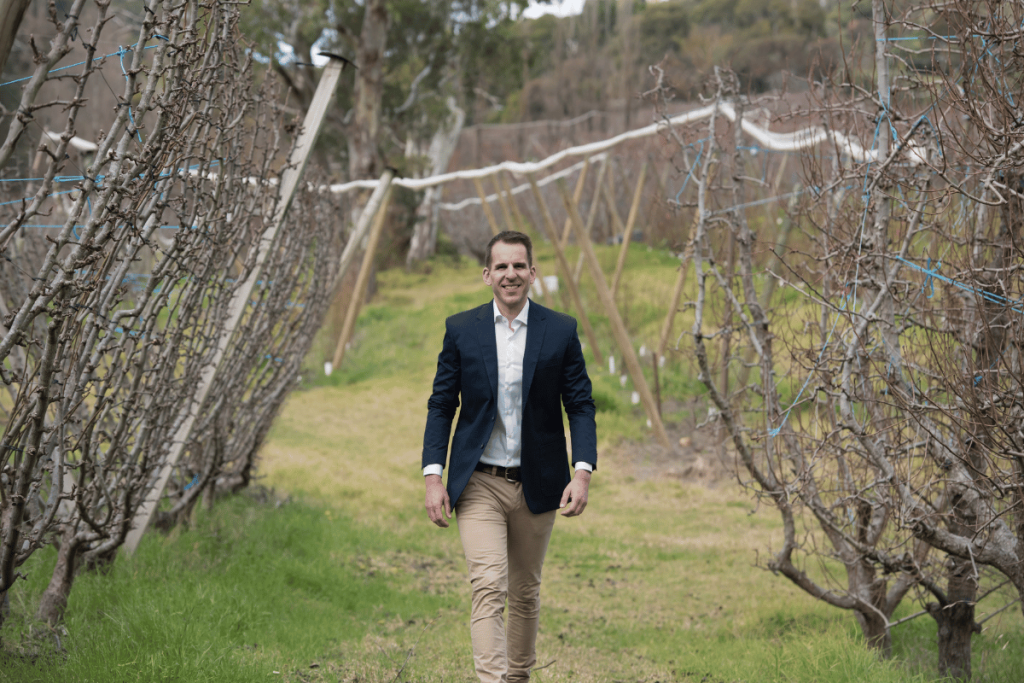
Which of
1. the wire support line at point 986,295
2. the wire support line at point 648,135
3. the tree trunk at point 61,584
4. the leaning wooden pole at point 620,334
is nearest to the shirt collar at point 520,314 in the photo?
the wire support line at point 986,295

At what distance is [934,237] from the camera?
3541 mm

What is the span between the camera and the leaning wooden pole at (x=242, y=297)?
416cm

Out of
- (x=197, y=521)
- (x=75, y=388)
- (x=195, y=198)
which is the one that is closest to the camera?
(x=75, y=388)

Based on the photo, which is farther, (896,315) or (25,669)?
(896,315)

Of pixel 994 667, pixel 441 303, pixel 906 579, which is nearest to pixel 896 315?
pixel 906 579

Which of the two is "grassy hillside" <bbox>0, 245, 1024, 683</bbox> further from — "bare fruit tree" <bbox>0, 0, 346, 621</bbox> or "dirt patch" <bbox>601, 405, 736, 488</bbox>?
"bare fruit tree" <bbox>0, 0, 346, 621</bbox>

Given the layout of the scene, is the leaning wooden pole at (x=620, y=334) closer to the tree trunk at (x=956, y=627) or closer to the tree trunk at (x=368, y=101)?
the tree trunk at (x=956, y=627)

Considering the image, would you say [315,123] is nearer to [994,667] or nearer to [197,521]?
[197,521]

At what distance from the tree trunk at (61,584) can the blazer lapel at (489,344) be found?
1.78m

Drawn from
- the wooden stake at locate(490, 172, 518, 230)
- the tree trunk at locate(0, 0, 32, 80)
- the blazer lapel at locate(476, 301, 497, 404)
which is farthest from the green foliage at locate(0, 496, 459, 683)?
the wooden stake at locate(490, 172, 518, 230)

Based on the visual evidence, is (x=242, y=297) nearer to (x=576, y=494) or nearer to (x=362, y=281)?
(x=576, y=494)

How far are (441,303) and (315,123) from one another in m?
9.65

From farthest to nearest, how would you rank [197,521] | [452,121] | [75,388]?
[452,121] → [197,521] → [75,388]

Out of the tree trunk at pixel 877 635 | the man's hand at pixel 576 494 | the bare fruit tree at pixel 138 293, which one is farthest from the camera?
the tree trunk at pixel 877 635
